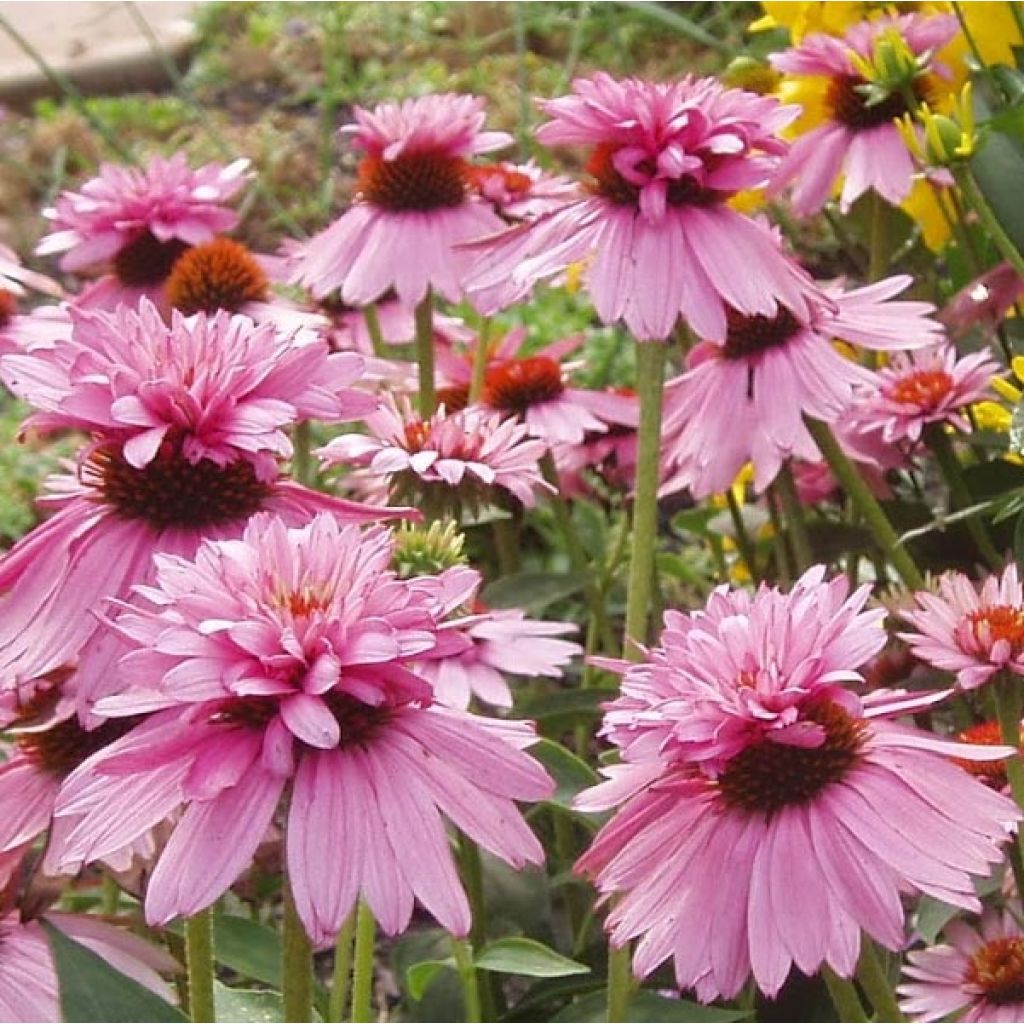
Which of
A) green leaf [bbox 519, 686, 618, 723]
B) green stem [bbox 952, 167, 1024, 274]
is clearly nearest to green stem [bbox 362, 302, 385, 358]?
green leaf [bbox 519, 686, 618, 723]

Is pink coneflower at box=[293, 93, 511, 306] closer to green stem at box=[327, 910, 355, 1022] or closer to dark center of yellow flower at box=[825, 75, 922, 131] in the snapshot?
dark center of yellow flower at box=[825, 75, 922, 131]

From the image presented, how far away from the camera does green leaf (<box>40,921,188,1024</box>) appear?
0.55m

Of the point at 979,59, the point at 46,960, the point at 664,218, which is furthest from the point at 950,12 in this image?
the point at 46,960

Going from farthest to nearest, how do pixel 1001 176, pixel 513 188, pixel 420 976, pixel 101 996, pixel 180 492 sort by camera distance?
pixel 513 188 < pixel 1001 176 < pixel 420 976 < pixel 180 492 < pixel 101 996

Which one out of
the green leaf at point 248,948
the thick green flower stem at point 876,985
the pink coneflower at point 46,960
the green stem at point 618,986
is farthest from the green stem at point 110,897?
the thick green flower stem at point 876,985

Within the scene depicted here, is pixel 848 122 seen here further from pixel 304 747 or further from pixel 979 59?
pixel 304 747

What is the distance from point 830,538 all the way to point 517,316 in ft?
4.00

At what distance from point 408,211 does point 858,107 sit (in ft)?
0.90

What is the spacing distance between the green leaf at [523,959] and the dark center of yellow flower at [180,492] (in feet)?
0.72

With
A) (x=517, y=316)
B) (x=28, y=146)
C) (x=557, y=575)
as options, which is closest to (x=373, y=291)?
(x=557, y=575)

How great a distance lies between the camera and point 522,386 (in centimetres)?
112

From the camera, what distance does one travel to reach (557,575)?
1.09 meters

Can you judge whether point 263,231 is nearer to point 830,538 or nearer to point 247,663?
point 830,538

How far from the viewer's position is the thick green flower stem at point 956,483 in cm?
104
